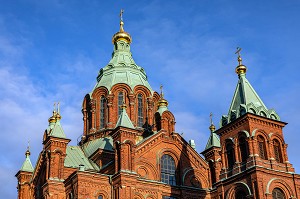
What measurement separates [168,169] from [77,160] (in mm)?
7082

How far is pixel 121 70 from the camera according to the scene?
46594 mm

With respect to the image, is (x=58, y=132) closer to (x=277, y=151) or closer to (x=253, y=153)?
(x=253, y=153)

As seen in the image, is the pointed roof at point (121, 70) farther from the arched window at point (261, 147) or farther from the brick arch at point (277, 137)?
the brick arch at point (277, 137)

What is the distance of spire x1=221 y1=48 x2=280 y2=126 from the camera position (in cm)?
3291

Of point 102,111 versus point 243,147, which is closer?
point 243,147

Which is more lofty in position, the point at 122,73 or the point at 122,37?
the point at 122,37

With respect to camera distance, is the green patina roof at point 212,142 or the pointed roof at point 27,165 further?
the pointed roof at point 27,165

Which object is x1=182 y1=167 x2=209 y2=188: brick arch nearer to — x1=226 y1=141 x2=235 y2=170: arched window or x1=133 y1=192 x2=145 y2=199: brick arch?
x1=133 y1=192 x2=145 y2=199: brick arch

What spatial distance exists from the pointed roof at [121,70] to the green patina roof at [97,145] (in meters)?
5.24

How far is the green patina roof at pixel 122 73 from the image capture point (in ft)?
149

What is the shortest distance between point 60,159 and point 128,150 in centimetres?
515

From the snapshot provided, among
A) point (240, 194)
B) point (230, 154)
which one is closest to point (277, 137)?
point (230, 154)

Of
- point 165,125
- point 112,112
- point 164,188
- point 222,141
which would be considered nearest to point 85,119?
point 112,112

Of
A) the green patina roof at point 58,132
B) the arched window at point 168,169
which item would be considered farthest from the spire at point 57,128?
the arched window at point 168,169
